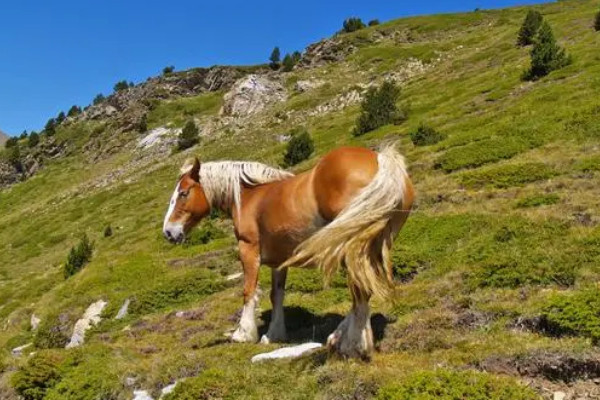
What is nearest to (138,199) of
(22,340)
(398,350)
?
(22,340)

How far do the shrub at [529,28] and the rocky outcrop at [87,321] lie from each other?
154 ft

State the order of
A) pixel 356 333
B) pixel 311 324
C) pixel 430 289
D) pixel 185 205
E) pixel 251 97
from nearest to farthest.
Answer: pixel 356 333, pixel 185 205, pixel 430 289, pixel 311 324, pixel 251 97

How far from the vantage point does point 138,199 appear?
4822 cm

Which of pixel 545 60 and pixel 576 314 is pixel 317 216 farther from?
pixel 545 60

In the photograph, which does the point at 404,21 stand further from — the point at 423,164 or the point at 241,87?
the point at 423,164

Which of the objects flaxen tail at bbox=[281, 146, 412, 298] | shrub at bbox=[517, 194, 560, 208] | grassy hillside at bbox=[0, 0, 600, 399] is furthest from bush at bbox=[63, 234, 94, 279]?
flaxen tail at bbox=[281, 146, 412, 298]

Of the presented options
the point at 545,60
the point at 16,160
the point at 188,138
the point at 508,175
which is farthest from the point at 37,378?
the point at 16,160

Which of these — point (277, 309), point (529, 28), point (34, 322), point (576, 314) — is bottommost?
point (576, 314)

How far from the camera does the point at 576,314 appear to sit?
7816 millimetres

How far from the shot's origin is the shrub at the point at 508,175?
18.4 metres

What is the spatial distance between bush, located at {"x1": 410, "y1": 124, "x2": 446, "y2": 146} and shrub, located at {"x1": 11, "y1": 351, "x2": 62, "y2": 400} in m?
22.8

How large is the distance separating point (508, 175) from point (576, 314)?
1200 cm

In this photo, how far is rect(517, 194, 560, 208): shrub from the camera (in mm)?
15322

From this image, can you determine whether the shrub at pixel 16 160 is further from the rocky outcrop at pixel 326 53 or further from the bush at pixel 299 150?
the bush at pixel 299 150
